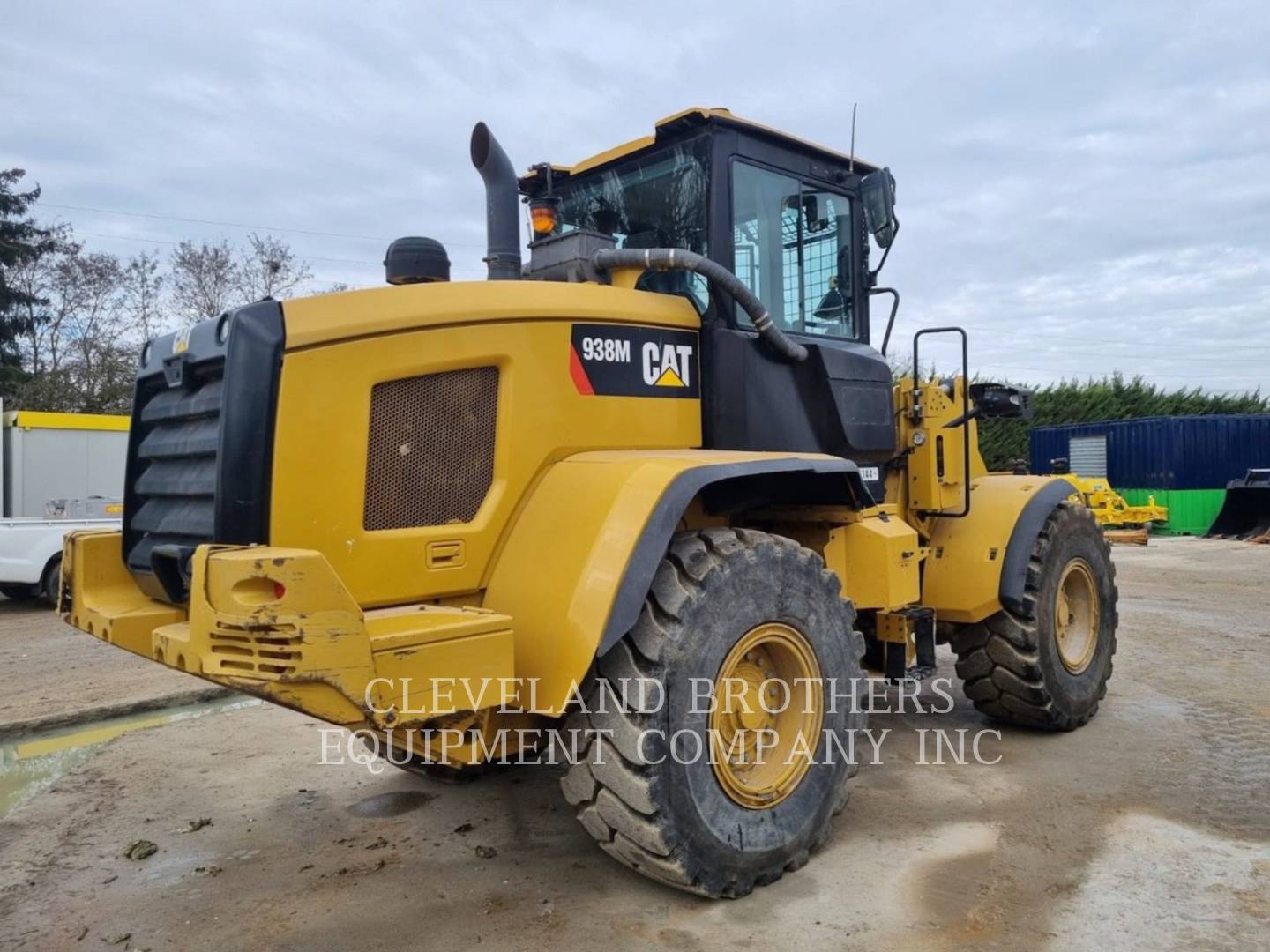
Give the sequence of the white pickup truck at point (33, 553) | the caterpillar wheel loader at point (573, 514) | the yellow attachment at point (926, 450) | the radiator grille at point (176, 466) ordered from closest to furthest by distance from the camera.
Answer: the caterpillar wheel loader at point (573, 514) → the radiator grille at point (176, 466) → the yellow attachment at point (926, 450) → the white pickup truck at point (33, 553)

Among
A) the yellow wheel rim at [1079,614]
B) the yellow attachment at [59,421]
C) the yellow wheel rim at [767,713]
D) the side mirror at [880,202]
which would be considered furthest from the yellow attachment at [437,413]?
the yellow attachment at [59,421]

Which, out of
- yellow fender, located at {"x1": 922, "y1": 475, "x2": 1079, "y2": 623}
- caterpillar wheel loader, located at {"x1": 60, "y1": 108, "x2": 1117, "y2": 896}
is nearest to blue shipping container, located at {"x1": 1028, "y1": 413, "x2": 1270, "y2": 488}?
yellow fender, located at {"x1": 922, "y1": 475, "x2": 1079, "y2": 623}

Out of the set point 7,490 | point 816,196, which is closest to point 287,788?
point 816,196

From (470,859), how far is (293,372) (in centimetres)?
201

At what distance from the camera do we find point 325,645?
8.51 feet

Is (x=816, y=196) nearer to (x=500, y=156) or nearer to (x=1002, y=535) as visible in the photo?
(x=500, y=156)

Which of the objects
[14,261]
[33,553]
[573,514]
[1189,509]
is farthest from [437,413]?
[14,261]

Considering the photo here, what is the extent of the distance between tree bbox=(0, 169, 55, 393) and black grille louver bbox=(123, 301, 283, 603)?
2465 cm

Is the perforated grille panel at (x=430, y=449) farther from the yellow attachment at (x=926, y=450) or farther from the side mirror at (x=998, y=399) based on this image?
the side mirror at (x=998, y=399)

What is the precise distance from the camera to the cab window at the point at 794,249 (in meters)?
4.32

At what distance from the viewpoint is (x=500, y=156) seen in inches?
154

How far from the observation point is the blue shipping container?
68.6 feet

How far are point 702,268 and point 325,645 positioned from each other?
6.69 ft

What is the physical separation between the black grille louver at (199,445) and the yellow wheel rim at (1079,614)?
176 inches
